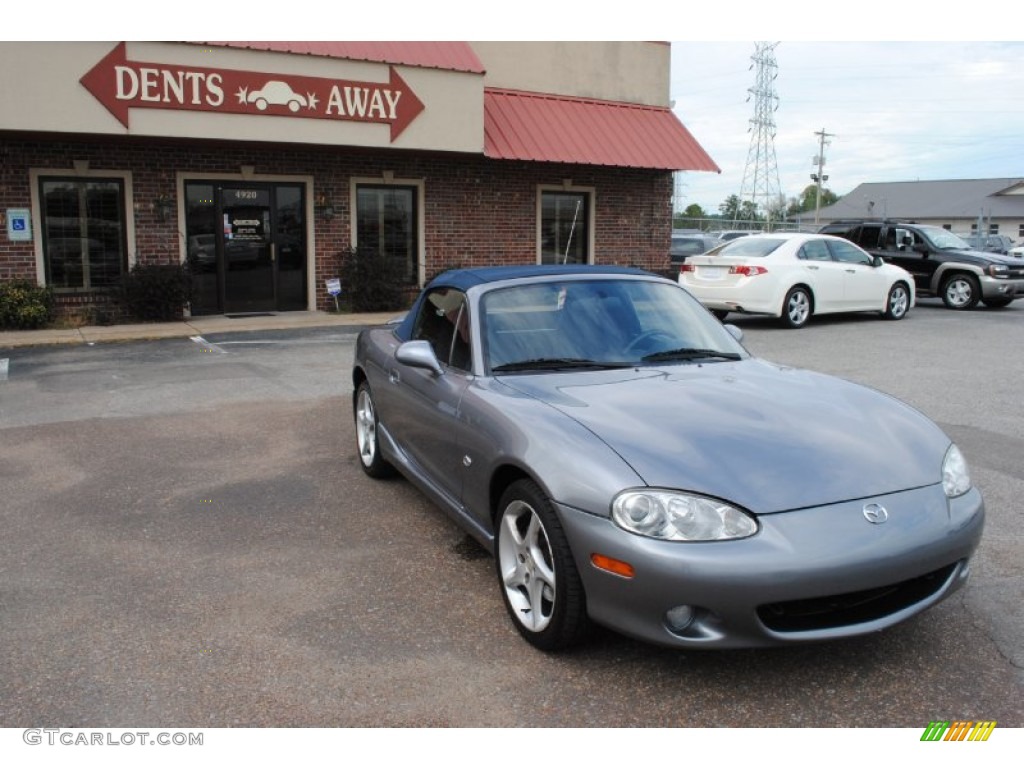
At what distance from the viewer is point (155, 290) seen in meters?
14.3

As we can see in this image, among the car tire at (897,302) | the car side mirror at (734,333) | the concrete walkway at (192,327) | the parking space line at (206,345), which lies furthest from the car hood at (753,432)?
the car tire at (897,302)

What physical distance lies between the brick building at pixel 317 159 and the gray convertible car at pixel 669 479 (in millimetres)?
10458

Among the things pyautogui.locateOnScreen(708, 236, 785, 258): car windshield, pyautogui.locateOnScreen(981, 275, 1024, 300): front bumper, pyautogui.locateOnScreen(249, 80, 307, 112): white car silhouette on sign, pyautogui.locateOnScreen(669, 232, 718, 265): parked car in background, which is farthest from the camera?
pyautogui.locateOnScreen(669, 232, 718, 265): parked car in background

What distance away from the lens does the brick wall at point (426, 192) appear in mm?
14086

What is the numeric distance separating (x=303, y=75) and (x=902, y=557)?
13038mm

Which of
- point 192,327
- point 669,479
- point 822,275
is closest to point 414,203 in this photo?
point 192,327

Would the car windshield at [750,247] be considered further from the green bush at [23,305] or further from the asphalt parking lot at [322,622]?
the green bush at [23,305]

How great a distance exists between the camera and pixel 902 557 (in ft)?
10.1

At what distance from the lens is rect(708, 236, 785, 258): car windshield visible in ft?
46.6

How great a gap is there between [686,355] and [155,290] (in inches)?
467

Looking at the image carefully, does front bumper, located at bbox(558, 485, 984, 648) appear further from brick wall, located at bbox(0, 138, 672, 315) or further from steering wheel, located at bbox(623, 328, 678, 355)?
brick wall, located at bbox(0, 138, 672, 315)

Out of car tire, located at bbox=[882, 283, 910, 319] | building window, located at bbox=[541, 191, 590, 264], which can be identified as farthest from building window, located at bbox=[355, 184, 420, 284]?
car tire, located at bbox=[882, 283, 910, 319]

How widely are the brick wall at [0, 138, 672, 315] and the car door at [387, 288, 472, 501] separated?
11044 millimetres

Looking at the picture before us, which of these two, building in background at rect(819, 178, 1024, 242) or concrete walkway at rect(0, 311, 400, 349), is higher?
building in background at rect(819, 178, 1024, 242)
